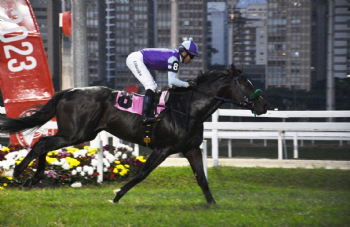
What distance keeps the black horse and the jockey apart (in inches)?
6.8

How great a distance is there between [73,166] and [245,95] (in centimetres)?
283

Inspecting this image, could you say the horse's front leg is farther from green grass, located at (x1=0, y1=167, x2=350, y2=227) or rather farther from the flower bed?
the flower bed

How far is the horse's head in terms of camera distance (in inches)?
181

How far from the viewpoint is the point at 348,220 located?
12.2 feet

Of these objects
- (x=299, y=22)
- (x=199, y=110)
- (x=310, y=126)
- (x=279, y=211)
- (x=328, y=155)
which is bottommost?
(x=328, y=155)

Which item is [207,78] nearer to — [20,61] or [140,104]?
[140,104]

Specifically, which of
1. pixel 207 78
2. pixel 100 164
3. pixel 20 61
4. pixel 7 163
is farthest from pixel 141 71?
pixel 20 61

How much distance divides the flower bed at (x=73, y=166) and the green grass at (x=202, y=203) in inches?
8.5

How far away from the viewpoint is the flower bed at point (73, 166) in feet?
19.3

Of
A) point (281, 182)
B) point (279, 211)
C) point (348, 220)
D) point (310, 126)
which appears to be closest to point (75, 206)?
point (279, 211)

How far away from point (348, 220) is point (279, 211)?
0.65m

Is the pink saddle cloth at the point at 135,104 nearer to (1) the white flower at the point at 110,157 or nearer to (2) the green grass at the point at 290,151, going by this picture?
(1) the white flower at the point at 110,157

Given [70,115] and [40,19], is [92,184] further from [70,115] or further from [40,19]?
[40,19]

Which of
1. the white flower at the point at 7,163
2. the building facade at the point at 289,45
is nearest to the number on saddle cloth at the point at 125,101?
the white flower at the point at 7,163
